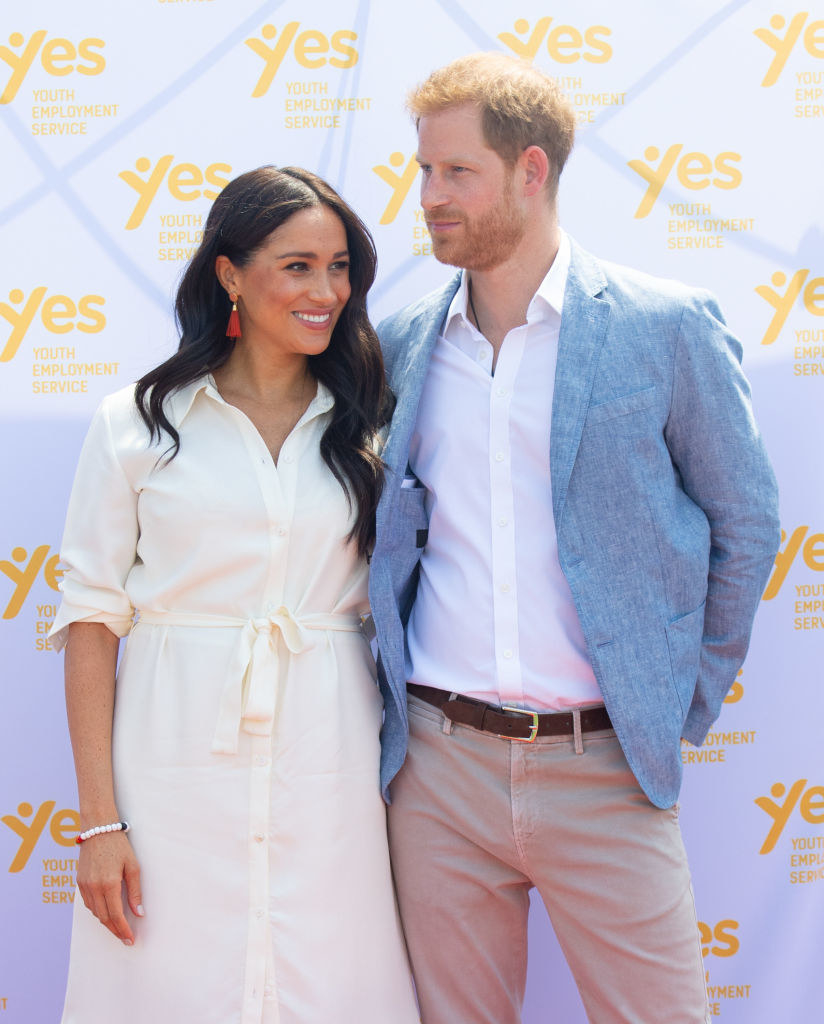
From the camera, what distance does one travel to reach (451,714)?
6.32ft

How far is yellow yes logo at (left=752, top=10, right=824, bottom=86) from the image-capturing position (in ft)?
8.36

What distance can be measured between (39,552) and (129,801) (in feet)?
3.12

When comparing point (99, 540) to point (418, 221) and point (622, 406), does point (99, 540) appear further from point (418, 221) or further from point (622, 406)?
point (418, 221)

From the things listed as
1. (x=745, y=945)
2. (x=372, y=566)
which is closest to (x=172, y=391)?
(x=372, y=566)

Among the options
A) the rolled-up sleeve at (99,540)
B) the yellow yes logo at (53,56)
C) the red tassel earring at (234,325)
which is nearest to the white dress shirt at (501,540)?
the red tassel earring at (234,325)

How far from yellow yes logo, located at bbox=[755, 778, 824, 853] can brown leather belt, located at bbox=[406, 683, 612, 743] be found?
92 centimetres

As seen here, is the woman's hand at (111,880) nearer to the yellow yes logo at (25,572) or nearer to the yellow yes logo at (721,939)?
the yellow yes logo at (25,572)

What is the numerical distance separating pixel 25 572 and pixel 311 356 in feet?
3.22

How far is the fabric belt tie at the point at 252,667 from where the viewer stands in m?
1.85

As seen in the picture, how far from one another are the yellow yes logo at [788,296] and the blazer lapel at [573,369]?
83 cm

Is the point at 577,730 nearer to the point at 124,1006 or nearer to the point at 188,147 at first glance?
the point at 124,1006

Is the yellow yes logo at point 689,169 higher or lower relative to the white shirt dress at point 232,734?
higher

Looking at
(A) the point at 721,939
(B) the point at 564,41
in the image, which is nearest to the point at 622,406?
Result: (B) the point at 564,41

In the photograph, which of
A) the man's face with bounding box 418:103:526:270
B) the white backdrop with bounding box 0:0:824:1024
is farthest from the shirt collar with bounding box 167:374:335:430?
the white backdrop with bounding box 0:0:824:1024
